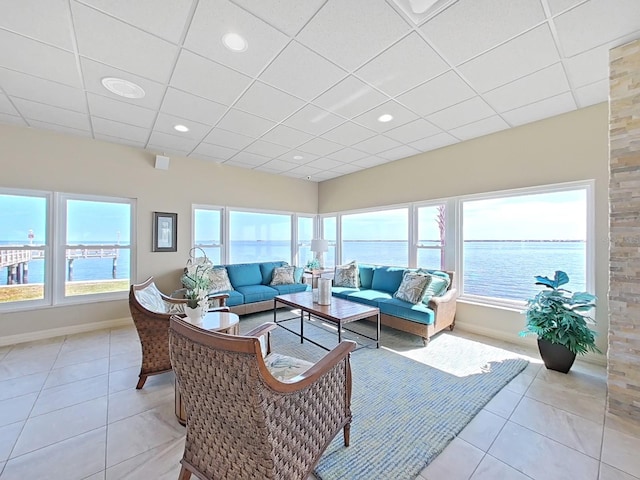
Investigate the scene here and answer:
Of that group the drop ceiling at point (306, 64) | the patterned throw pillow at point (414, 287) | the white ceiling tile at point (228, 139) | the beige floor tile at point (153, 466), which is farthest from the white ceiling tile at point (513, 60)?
the beige floor tile at point (153, 466)

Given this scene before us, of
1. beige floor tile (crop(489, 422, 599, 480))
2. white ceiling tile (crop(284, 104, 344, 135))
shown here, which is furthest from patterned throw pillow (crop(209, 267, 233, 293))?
beige floor tile (crop(489, 422, 599, 480))

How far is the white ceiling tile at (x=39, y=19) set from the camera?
167 cm

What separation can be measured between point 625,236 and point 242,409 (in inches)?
114

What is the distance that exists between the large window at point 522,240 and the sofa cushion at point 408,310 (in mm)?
1018

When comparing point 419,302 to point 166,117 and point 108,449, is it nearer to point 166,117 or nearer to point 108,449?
point 108,449

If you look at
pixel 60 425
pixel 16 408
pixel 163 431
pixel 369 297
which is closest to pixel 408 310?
pixel 369 297

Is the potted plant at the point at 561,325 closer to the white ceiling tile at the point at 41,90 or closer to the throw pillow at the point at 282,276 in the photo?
the throw pillow at the point at 282,276

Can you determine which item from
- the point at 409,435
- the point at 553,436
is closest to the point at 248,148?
the point at 409,435

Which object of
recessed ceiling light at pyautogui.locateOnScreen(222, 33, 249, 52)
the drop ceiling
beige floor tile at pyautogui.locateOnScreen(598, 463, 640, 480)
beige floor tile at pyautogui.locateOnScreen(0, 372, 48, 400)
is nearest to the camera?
beige floor tile at pyautogui.locateOnScreen(598, 463, 640, 480)

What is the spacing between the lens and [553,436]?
1847mm

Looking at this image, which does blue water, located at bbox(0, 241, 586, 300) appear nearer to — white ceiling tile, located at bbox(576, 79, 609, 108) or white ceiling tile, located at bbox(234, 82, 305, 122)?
white ceiling tile, located at bbox(576, 79, 609, 108)

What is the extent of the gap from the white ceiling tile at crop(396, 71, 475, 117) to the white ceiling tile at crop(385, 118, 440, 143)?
0.34 m

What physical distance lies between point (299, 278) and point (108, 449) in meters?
3.97

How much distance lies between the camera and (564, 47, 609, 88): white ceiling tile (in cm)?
214
